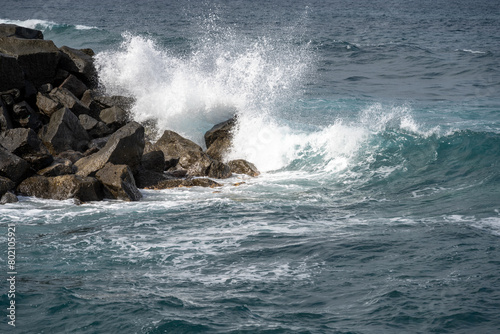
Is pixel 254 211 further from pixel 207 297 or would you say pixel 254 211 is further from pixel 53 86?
pixel 53 86

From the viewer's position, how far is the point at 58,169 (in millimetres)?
9469

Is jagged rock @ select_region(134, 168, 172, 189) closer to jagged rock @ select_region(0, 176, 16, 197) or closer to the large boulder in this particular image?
jagged rock @ select_region(0, 176, 16, 197)

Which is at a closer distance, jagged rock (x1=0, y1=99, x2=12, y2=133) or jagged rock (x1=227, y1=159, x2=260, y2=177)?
jagged rock (x1=0, y1=99, x2=12, y2=133)

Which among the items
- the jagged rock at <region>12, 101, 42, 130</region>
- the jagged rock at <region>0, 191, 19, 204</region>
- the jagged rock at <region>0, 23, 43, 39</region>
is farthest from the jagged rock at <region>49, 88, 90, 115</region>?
the jagged rock at <region>0, 191, 19, 204</region>

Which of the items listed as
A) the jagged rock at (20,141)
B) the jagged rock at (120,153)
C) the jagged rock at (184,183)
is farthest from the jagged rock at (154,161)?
the jagged rock at (20,141)

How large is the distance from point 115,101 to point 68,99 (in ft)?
4.87

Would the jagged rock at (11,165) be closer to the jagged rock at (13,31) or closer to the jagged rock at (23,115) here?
the jagged rock at (23,115)

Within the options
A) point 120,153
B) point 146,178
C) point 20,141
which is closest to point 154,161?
point 146,178

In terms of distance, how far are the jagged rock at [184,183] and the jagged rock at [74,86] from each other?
438 centimetres

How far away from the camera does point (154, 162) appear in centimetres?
1081

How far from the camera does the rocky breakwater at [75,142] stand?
9.16 m

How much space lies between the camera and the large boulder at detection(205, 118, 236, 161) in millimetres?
12930

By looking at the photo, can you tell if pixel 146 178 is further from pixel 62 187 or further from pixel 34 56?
pixel 34 56

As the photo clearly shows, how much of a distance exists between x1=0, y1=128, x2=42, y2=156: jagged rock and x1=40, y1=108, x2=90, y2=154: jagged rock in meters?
0.97
